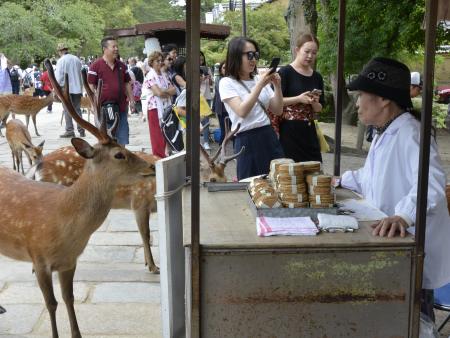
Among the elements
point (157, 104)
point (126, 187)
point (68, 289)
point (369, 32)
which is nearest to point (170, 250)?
point (68, 289)

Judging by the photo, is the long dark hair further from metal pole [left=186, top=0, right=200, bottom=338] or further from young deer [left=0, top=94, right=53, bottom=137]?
young deer [left=0, top=94, right=53, bottom=137]

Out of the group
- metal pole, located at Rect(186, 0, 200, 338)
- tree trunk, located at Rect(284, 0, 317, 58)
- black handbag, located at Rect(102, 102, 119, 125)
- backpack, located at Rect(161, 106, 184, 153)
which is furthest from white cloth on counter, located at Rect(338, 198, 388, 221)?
tree trunk, located at Rect(284, 0, 317, 58)

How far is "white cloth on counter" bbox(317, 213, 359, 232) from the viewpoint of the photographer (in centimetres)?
242

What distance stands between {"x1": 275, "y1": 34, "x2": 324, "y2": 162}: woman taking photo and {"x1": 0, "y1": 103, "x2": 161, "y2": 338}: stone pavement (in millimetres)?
1591

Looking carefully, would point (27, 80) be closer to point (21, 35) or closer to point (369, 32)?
point (21, 35)

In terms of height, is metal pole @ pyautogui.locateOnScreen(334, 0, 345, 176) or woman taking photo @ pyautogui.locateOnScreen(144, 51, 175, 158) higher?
metal pole @ pyautogui.locateOnScreen(334, 0, 345, 176)

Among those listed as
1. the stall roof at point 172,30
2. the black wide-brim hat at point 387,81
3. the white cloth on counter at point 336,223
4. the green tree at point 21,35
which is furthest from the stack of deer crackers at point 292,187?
the green tree at point 21,35

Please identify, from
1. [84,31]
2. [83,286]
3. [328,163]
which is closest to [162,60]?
[328,163]

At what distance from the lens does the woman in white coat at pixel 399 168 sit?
2445 mm

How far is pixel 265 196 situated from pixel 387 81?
2.46 ft

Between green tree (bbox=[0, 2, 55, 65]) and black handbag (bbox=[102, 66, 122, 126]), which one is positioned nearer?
black handbag (bbox=[102, 66, 122, 126])

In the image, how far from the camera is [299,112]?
16.0 feet

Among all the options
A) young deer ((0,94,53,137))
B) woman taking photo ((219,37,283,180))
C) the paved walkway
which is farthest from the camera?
young deer ((0,94,53,137))

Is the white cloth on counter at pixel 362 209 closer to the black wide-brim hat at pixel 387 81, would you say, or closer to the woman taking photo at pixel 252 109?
the black wide-brim hat at pixel 387 81
